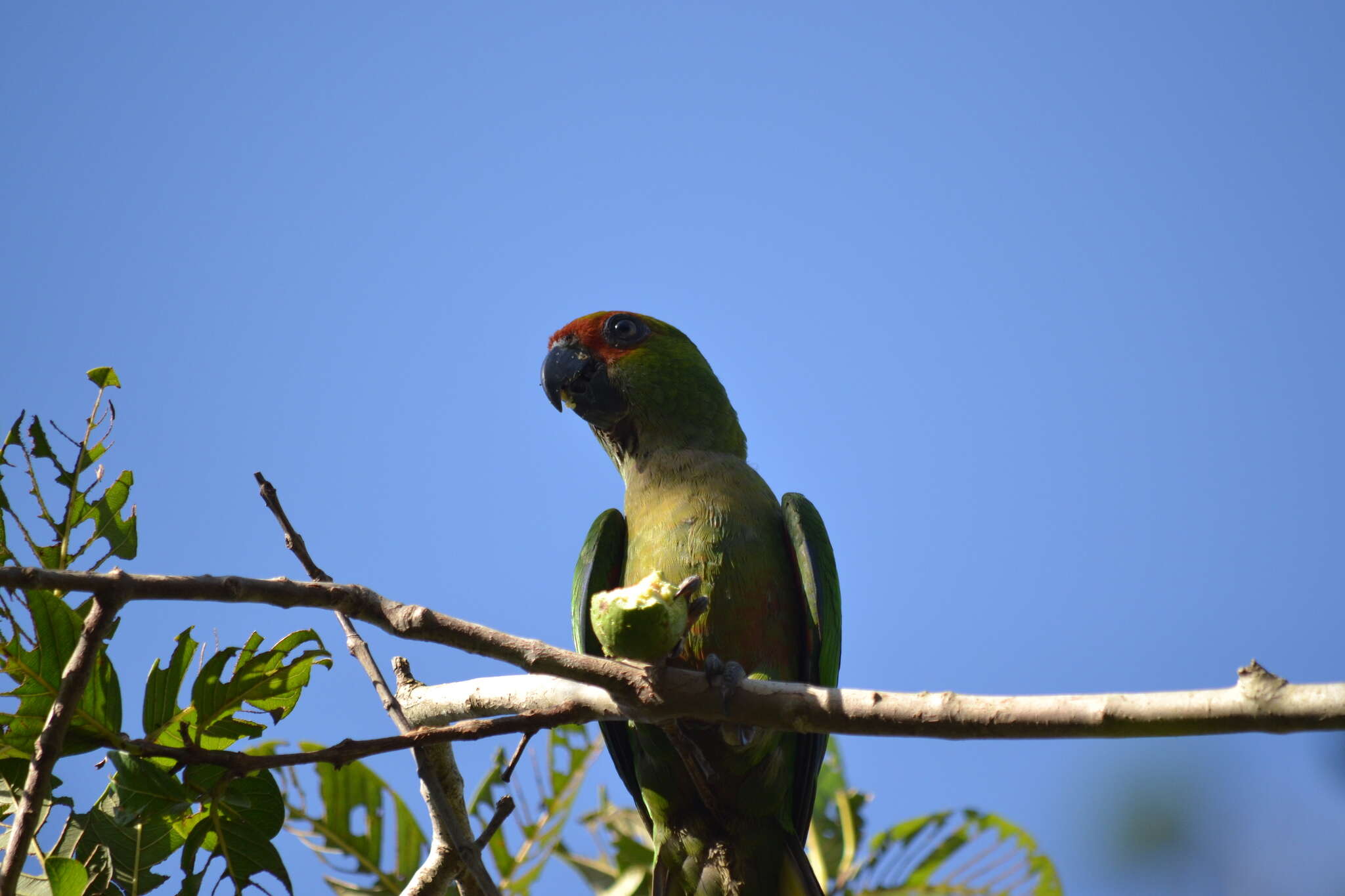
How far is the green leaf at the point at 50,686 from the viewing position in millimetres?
2596

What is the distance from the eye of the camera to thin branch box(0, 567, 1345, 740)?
1924mm

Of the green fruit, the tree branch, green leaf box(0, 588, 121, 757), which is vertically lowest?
the tree branch

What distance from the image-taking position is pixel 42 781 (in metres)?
2.10

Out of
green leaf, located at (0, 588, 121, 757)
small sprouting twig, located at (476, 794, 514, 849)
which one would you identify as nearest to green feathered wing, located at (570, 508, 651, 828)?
small sprouting twig, located at (476, 794, 514, 849)

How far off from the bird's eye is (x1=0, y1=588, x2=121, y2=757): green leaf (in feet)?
10.2

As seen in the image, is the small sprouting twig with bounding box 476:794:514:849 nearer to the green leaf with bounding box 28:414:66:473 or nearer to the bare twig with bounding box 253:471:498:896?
the bare twig with bounding box 253:471:498:896

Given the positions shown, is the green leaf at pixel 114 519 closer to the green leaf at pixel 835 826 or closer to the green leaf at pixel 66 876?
the green leaf at pixel 66 876

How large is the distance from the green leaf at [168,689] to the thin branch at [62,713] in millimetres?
749

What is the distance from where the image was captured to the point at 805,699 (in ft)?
7.64

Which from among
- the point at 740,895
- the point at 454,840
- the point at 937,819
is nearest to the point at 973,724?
the point at 454,840

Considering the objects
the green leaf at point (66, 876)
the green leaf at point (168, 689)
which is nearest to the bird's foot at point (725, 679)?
the green leaf at point (168, 689)

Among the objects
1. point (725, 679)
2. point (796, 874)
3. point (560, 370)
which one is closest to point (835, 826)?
point (796, 874)

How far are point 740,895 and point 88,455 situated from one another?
261 centimetres

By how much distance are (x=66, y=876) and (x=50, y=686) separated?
513 mm
